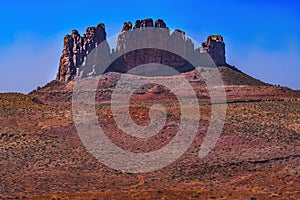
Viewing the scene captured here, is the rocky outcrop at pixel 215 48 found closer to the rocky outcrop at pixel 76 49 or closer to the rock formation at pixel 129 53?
the rock formation at pixel 129 53

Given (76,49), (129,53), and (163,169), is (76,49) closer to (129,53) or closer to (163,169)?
(129,53)

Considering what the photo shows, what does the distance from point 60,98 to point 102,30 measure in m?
20.4

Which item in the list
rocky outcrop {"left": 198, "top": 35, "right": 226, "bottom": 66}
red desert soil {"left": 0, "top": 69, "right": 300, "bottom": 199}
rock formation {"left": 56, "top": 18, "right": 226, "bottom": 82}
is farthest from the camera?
rocky outcrop {"left": 198, "top": 35, "right": 226, "bottom": 66}

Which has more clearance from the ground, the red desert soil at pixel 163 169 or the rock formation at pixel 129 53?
the rock formation at pixel 129 53

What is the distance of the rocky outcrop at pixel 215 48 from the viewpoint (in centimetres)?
11156

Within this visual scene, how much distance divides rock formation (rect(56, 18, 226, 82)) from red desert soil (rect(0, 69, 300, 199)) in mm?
33390

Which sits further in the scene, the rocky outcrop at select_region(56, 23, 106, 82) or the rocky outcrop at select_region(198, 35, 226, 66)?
the rocky outcrop at select_region(198, 35, 226, 66)

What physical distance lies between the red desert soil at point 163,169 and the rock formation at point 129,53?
110 feet

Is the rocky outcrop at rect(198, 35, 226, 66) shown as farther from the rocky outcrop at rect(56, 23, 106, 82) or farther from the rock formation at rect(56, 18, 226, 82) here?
the rocky outcrop at rect(56, 23, 106, 82)

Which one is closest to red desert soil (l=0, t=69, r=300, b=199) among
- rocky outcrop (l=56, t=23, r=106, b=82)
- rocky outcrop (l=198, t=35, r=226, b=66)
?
rocky outcrop (l=56, t=23, r=106, b=82)

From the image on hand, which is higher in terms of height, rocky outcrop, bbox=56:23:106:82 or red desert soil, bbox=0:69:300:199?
rocky outcrop, bbox=56:23:106:82

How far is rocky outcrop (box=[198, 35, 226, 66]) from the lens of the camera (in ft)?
366

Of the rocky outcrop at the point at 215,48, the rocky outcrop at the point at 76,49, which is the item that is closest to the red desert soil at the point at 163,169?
the rocky outcrop at the point at 76,49

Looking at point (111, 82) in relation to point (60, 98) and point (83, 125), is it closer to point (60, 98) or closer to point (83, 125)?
point (60, 98)
